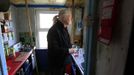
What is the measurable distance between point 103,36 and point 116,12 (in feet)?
0.46

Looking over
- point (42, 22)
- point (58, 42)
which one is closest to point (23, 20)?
point (42, 22)

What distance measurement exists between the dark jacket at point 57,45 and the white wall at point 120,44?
1256 mm

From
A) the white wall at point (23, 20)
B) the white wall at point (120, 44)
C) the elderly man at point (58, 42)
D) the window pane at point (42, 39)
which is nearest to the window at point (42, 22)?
the window pane at point (42, 39)

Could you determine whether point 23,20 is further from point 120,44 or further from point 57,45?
point 120,44

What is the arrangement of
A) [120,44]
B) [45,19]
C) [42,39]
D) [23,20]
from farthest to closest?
[42,39] < [45,19] < [23,20] < [120,44]

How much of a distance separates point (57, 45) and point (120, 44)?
4.71 feet

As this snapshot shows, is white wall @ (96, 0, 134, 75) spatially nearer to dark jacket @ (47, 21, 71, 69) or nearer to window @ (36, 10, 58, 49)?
dark jacket @ (47, 21, 71, 69)

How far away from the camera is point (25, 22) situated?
12.6 ft

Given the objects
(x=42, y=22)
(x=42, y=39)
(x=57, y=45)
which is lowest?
(x=42, y=39)

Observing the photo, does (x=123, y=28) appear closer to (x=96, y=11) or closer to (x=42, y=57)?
(x=96, y=11)

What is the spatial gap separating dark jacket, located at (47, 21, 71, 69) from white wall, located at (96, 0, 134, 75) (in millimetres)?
1256

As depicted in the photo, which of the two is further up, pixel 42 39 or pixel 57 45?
pixel 57 45

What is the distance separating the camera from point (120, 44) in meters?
0.54

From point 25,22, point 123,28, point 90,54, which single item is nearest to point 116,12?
point 123,28
